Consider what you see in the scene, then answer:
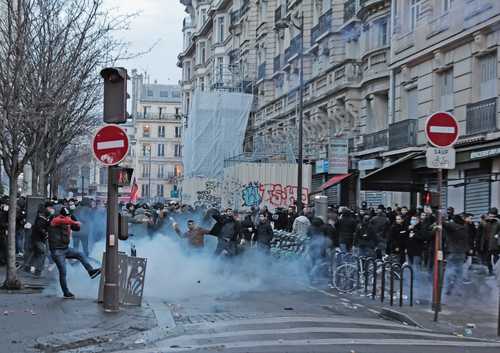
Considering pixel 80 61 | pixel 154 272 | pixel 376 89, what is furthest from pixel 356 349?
pixel 376 89

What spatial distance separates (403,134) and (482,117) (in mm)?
5481

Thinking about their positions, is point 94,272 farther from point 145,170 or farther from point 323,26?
point 145,170

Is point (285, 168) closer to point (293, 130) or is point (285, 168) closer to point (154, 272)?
point (293, 130)

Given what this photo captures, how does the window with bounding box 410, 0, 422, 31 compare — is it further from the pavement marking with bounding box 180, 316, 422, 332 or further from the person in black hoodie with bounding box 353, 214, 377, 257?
the pavement marking with bounding box 180, 316, 422, 332

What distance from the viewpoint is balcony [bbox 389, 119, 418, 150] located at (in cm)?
2772

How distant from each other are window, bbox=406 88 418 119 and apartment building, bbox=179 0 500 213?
0.05 m

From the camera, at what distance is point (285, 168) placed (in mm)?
35906

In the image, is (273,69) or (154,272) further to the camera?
(273,69)

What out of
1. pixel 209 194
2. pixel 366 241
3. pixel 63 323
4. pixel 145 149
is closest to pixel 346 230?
pixel 366 241

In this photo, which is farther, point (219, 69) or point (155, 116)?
point (155, 116)

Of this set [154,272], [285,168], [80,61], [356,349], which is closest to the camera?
[356,349]

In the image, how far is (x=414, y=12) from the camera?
2820 cm

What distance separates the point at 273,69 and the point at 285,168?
16226mm

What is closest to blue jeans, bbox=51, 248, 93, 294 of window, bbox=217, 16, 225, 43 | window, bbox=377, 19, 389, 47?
window, bbox=377, 19, 389, 47
